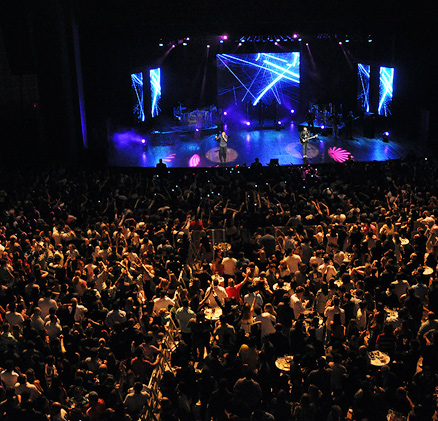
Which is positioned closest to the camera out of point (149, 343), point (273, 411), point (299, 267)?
point (273, 411)

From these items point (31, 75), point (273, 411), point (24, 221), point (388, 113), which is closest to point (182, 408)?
point (273, 411)

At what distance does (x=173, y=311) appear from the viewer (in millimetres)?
8461

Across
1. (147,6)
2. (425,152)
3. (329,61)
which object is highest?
(147,6)

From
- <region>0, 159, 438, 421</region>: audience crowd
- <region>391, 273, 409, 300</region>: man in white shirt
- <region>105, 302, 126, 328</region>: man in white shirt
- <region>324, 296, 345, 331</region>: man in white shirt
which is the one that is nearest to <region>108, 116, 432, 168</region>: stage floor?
<region>0, 159, 438, 421</region>: audience crowd

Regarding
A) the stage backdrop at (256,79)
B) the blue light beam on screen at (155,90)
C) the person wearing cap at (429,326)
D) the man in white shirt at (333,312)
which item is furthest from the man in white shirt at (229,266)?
the stage backdrop at (256,79)

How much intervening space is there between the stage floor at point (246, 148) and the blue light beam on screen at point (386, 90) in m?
0.99

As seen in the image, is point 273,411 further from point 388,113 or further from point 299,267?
point 388,113

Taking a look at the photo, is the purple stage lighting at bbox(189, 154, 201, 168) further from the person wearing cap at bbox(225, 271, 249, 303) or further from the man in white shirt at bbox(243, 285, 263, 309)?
the man in white shirt at bbox(243, 285, 263, 309)

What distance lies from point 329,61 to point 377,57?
3.81 metres

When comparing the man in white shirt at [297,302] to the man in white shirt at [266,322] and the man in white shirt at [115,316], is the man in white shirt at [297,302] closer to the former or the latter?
the man in white shirt at [266,322]

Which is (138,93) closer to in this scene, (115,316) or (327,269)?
(327,269)

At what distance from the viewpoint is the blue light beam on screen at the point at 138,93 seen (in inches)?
891

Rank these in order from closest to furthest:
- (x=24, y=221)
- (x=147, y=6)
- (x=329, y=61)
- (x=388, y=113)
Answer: (x=24, y=221) < (x=147, y=6) < (x=388, y=113) < (x=329, y=61)

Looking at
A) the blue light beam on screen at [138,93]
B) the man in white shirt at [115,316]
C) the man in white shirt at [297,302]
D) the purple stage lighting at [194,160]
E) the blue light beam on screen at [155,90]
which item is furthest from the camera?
the blue light beam on screen at [155,90]
